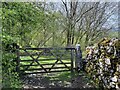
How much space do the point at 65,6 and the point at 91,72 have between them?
54.9 inches

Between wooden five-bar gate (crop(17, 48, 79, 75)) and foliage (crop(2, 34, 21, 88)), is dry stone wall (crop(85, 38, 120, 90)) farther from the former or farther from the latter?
foliage (crop(2, 34, 21, 88))

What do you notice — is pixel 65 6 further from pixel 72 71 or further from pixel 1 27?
pixel 1 27

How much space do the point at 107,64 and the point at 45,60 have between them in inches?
43.2

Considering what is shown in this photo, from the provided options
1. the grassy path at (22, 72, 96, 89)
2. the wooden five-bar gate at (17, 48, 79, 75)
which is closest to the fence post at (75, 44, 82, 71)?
the wooden five-bar gate at (17, 48, 79, 75)

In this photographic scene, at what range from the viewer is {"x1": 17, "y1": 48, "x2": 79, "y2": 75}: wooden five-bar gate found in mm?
3053

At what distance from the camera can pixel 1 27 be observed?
6.42 feet

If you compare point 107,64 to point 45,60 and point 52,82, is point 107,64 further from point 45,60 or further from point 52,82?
point 45,60

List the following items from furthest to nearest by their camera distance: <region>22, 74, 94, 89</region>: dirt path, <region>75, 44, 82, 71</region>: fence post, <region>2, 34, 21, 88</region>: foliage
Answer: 1. <region>75, 44, 82, 71</region>: fence post
2. <region>22, 74, 94, 89</region>: dirt path
3. <region>2, 34, 21, 88</region>: foliage

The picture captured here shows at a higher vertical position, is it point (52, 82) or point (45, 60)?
point (45, 60)

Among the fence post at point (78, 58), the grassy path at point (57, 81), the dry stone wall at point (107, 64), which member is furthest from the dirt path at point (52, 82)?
the fence post at point (78, 58)

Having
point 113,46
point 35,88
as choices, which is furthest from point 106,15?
point 35,88

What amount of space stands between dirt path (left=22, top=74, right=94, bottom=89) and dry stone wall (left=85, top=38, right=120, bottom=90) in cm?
16

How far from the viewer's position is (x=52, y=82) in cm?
273

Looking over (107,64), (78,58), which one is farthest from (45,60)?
(107,64)
